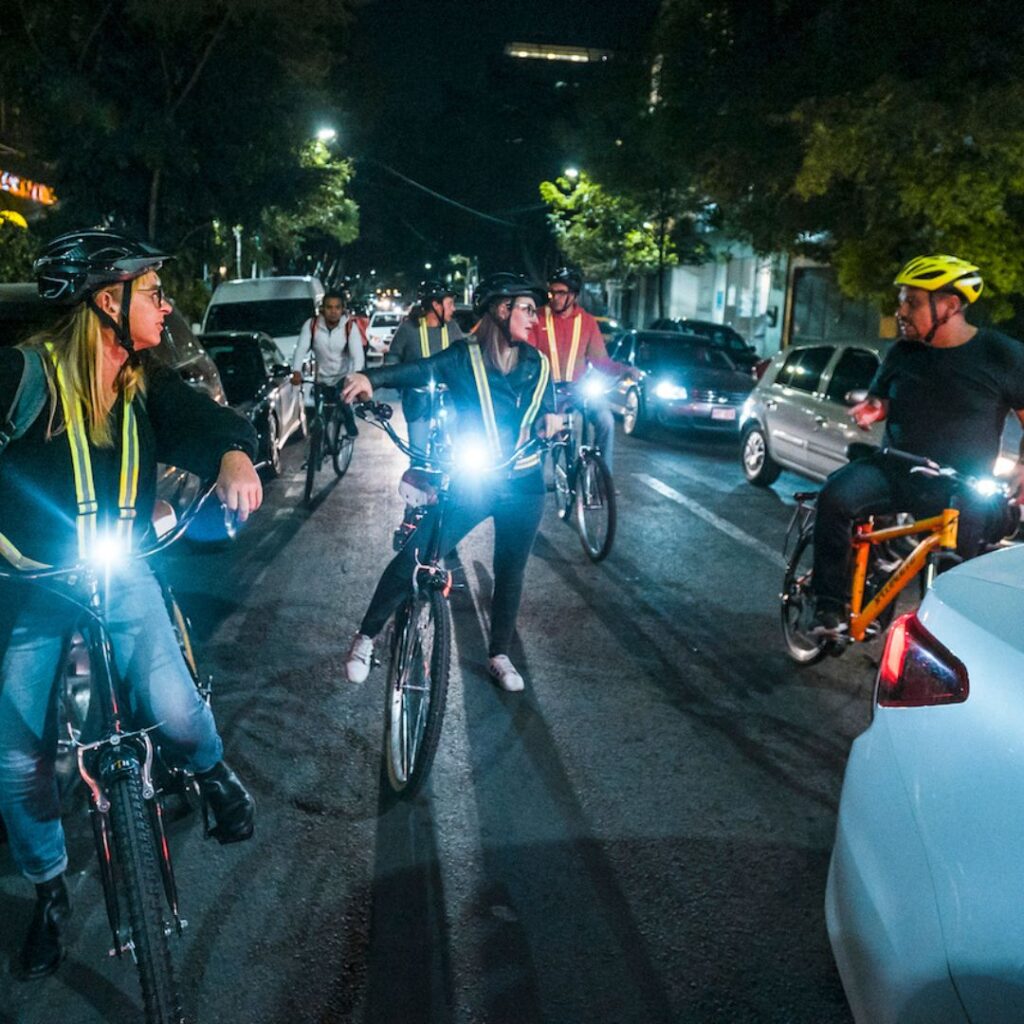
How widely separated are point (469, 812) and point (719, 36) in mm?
16566

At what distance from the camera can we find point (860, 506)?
196 inches

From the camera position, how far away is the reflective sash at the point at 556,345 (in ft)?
27.1

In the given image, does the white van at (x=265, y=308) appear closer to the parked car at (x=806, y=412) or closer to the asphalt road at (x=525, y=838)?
the parked car at (x=806, y=412)

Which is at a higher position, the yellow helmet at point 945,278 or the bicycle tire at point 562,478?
the yellow helmet at point 945,278

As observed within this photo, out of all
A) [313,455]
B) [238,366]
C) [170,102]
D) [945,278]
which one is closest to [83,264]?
[945,278]

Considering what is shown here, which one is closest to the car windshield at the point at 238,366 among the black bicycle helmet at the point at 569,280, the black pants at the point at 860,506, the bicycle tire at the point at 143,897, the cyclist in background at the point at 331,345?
the cyclist in background at the point at 331,345

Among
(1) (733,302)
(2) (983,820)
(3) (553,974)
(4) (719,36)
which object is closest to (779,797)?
(3) (553,974)

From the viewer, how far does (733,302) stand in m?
35.9

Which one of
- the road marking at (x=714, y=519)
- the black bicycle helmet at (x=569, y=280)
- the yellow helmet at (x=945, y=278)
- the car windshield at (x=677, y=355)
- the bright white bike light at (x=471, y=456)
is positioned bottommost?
the road marking at (x=714, y=519)

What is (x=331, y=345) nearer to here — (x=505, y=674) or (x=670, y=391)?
(x=670, y=391)

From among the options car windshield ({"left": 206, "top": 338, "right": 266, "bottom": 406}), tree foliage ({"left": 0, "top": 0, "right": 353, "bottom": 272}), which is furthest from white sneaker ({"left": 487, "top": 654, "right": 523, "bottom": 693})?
tree foliage ({"left": 0, "top": 0, "right": 353, "bottom": 272})

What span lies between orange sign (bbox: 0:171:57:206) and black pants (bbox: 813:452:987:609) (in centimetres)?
1734

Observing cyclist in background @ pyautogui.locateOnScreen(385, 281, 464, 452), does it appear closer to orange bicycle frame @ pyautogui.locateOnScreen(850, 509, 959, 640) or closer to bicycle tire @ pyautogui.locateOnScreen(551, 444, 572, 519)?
bicycle tire @ pyautogui.locateOnScreen(551, 444, 572, 519)

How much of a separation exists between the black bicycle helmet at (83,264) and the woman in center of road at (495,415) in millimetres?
1669
